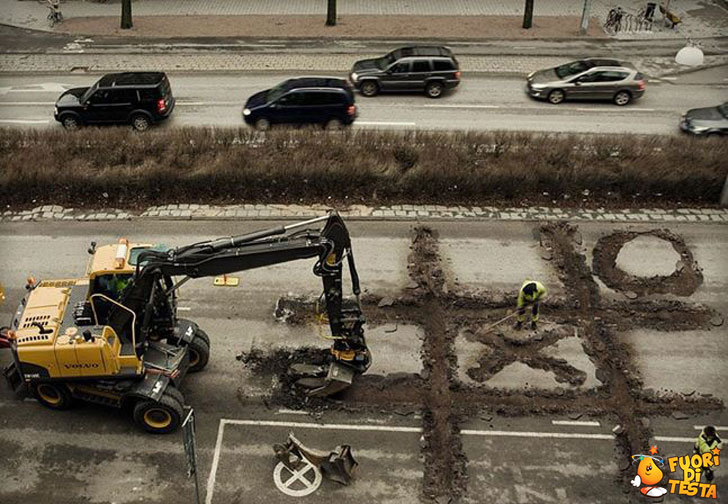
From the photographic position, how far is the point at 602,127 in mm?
27062

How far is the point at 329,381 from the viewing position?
15.2 meters

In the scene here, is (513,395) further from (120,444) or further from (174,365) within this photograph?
(120,444)

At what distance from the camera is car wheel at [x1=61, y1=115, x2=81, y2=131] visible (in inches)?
1030

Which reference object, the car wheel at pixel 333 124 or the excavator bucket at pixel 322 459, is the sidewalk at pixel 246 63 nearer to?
the car wheel at pixel 333 124

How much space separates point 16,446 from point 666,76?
28499 mm

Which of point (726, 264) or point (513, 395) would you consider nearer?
point (513, 395)

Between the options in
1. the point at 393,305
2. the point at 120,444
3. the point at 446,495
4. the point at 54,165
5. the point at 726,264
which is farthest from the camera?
the point at 54,165

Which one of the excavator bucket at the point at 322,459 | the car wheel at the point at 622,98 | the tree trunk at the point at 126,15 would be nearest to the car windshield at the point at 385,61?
the car wheel at the point at 622,98

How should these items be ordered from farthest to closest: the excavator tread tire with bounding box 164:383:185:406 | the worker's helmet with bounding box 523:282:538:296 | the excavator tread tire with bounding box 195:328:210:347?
1. the worker's helmet with bounding box 523:282:538:296
2. the excavator tread tire with bounding box 195:328:210:347
3. the excavator tread tire with bounding box 164:383:185:406

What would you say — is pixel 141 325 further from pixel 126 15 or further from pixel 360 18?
pixel 360 18

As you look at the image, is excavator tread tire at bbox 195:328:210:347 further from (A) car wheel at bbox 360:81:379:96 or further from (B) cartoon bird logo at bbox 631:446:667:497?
(A) car wheel at bbox 360:81:379:96

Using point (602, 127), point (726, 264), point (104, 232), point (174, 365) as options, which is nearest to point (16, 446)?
point (174, 365)

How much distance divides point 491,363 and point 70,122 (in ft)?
59.9

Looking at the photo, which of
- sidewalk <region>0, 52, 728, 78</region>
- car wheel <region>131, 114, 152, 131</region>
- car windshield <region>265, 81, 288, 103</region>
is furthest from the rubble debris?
sidewalk <region>0, 52, 728, 78</region>
